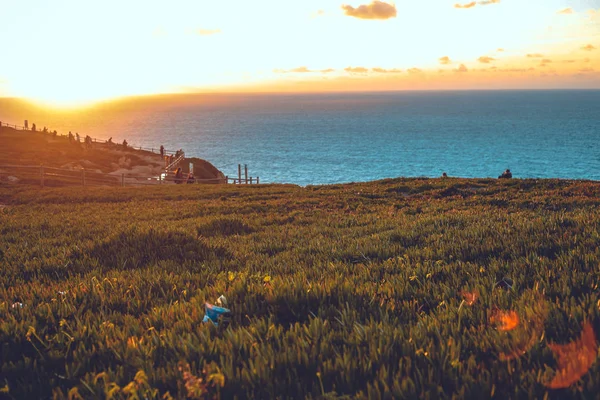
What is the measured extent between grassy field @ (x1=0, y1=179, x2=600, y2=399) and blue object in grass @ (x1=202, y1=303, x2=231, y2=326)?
0.11 metres

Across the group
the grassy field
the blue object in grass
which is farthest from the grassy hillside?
the blue object in grass

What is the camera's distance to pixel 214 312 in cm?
402

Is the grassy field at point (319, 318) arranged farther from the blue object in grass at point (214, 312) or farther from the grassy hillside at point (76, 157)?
the grassy hillside at point (76, 157)

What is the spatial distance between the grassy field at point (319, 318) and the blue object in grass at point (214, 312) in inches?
4.3

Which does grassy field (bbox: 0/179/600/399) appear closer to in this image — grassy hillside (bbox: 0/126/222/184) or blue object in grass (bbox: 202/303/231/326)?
blue object in grass (bbox: 202/303/231/326)

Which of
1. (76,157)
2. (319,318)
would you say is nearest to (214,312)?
(319,318)

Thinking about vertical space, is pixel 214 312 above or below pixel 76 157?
above

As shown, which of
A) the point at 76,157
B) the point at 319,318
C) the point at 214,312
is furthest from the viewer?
the point at 76,157

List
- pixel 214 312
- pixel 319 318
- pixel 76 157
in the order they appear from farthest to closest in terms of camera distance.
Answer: pixel 76 157, pixel 214 312, pixel 319 318

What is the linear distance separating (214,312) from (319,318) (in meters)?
1.04

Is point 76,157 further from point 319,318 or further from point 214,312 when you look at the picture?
point 319,318

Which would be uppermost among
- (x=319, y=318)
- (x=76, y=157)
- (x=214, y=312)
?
(x=319, y=318)

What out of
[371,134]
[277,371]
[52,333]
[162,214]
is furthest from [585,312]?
[371,134]

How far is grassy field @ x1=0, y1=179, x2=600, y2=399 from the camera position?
2.70 metres
